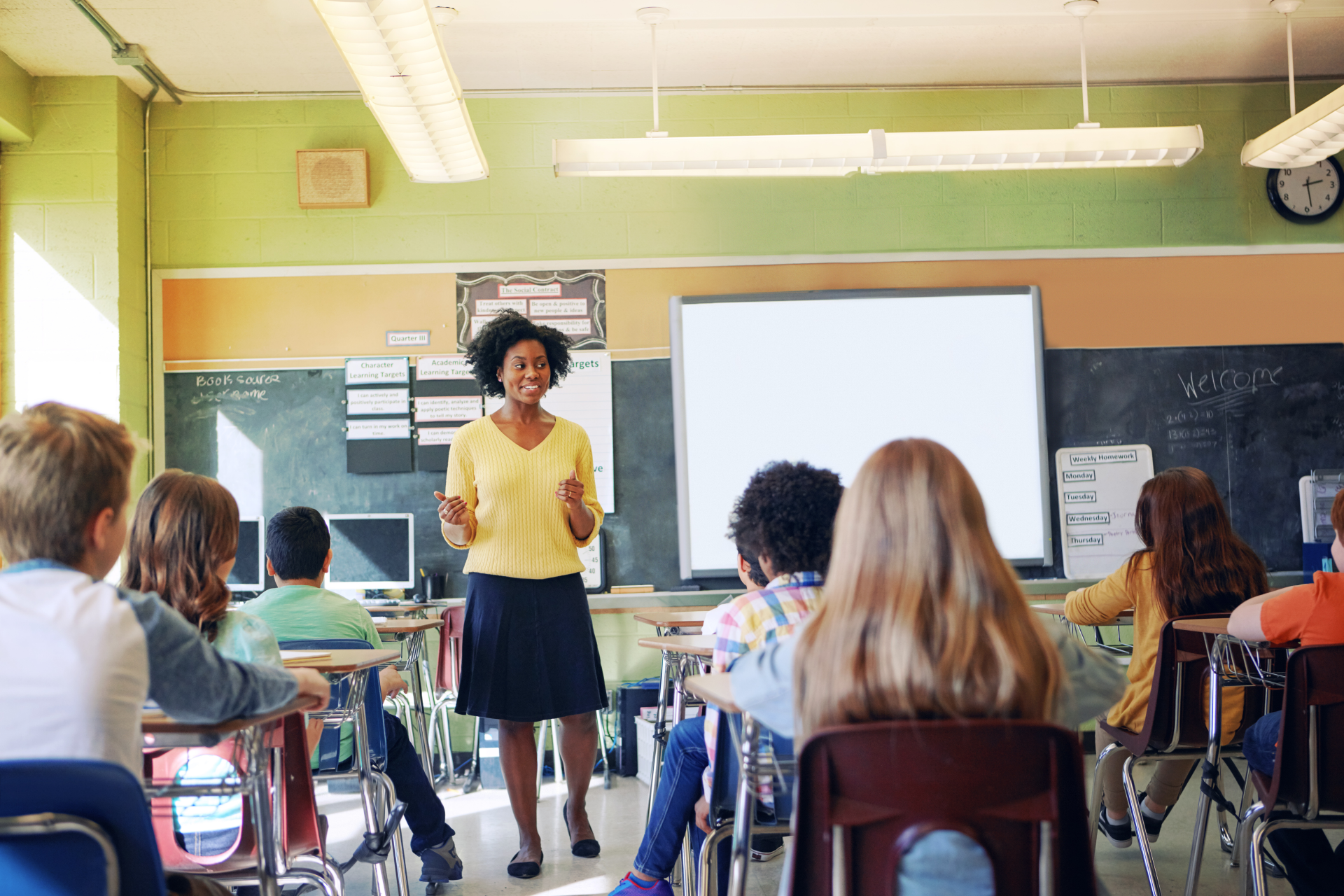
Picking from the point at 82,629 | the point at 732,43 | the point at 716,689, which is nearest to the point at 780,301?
the point at 732,43

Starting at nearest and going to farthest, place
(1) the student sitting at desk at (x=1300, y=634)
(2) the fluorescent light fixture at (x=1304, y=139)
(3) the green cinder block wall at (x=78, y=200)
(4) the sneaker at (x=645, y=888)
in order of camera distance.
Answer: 1. (1) the student sitting at desk at (x=1300, y=634)
2. (4) the sneaker at (x=645, y=888)
3. (2) the fluorescent light fixture at (x=1304, y=139)
4. (3) the green cinder block wall at (x=78, y=200)

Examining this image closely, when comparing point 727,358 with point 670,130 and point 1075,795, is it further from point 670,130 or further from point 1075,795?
point 1075,795

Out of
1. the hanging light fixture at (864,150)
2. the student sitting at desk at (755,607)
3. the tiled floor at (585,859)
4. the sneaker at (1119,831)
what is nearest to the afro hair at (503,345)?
the hanging light fixture at (864,150)

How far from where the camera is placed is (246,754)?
1521 mm

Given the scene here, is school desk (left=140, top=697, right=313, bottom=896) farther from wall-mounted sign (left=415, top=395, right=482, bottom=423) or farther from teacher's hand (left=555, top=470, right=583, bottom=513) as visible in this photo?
wall-mounted sign (left=415, top=395, right=482, bottom=423)

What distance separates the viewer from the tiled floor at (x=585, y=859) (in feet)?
9.27

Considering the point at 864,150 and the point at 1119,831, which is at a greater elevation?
the point at 864,150

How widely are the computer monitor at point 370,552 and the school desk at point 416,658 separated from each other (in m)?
0.38

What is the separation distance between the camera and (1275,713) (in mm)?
2238

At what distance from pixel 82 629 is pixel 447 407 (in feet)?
11.4

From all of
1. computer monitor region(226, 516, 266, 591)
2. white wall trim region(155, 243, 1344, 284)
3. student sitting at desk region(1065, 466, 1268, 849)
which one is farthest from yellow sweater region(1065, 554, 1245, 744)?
computer monitor region(226, 516, 266, 591)

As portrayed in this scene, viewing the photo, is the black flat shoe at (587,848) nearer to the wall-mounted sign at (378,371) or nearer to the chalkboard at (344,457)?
the chalkboard at (344,457)

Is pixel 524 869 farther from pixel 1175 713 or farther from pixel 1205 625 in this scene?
pixel 1205 625

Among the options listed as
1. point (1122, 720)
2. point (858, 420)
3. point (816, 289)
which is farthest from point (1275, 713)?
point (816, 289)
